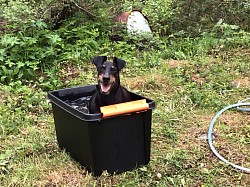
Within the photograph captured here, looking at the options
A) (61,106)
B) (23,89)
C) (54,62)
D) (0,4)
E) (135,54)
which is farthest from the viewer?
(0,4)

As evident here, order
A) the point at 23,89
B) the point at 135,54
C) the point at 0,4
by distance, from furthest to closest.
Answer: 1. the point at 0,4
2. the point at 135,54
3. the point at 23,89

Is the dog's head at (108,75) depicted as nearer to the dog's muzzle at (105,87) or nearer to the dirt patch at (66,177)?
the dog's muzzle at (105,87)

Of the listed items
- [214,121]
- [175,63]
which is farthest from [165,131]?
[175,63]

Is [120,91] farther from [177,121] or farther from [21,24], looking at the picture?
[21,24]

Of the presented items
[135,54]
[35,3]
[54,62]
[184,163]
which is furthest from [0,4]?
[184,163]

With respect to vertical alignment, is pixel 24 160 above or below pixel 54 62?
below

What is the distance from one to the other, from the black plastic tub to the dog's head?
0.31m

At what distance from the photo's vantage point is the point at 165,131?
356 cm

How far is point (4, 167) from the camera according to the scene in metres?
3.01

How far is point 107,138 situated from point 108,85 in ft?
1.46

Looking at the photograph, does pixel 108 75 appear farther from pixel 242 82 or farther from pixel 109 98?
pixel 242 82

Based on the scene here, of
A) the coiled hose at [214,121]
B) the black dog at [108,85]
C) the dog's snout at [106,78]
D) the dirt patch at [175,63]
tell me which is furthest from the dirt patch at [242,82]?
the dog's snout at [106,78]

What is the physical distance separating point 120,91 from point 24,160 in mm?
940

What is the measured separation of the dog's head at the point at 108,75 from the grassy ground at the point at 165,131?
2.08ft
